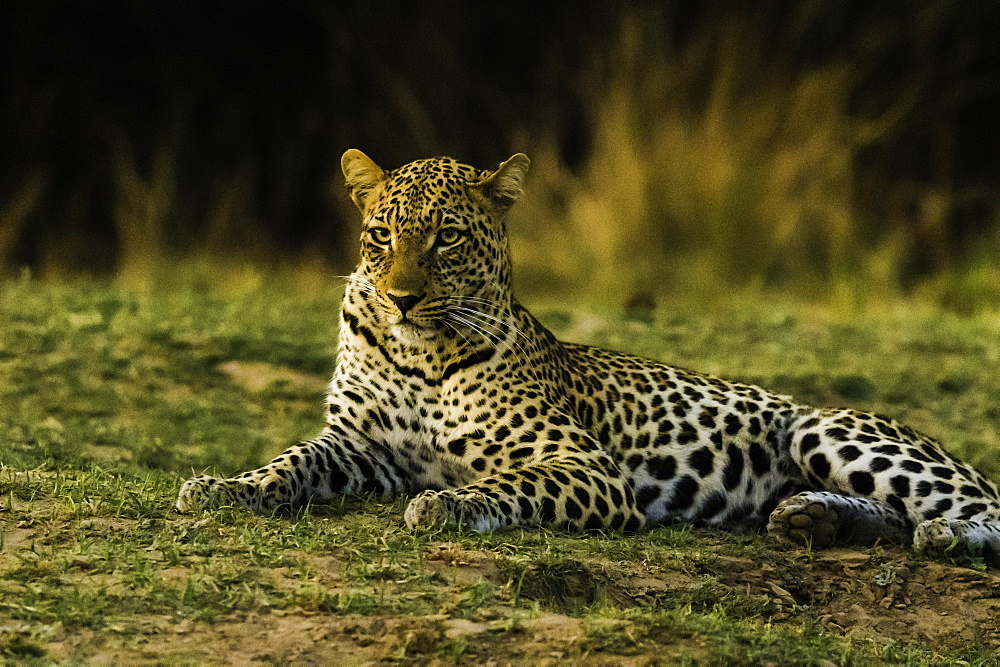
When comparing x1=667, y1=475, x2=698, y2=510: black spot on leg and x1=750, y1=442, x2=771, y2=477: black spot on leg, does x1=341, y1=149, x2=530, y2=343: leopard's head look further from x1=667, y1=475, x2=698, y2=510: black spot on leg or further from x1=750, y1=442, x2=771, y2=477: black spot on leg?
x1=750, y1=442, x2=771, y2=477: black spot on leg

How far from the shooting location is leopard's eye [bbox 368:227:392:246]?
238 inches

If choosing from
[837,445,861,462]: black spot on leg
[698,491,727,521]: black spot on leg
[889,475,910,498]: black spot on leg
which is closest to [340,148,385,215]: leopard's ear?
[698,491,727,521]: black spot on leg

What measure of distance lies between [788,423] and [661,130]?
8090 millimetres

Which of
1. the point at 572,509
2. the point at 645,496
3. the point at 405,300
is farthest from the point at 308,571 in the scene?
the point at 645,496

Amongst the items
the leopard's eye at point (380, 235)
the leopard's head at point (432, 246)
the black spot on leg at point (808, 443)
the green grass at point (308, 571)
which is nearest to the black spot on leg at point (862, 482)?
the black spot on leg at point (808, 443)

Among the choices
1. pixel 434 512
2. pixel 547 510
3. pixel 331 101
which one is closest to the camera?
pixel 434 512

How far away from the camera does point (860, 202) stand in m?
16.9

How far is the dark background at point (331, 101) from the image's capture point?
1780 cm

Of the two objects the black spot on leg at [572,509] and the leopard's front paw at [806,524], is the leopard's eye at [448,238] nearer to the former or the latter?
the black spot on leg at [572,509]

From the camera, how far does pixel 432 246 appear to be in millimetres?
6004

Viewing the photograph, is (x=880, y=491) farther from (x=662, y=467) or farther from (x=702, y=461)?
(x=662, y=467)

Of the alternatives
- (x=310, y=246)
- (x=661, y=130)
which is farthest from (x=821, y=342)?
(x=310, y=246)

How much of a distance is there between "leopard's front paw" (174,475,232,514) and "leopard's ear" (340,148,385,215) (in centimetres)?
146

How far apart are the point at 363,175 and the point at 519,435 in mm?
1385
